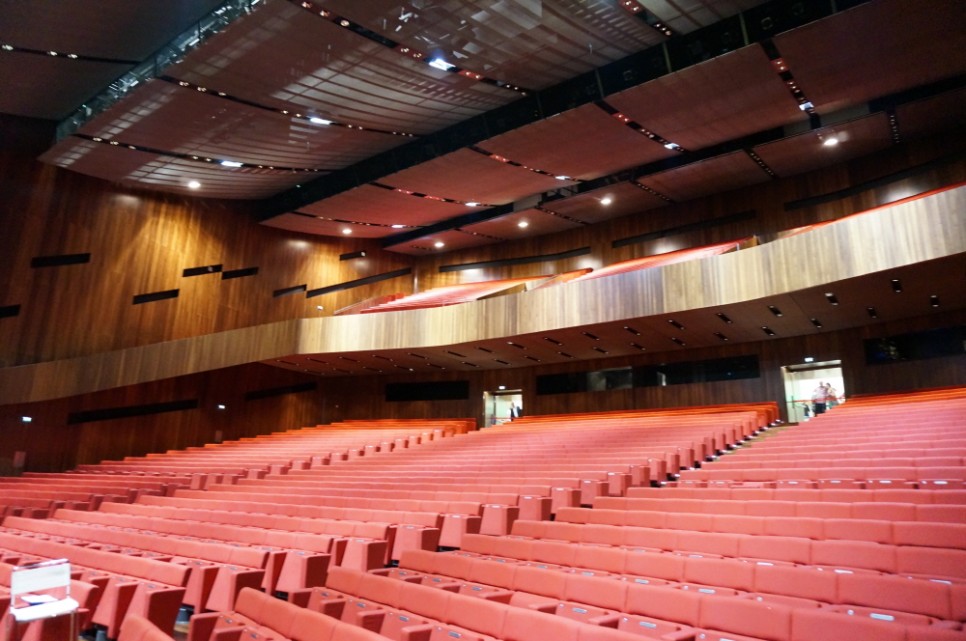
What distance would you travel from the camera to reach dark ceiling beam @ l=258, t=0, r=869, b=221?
4.37 m

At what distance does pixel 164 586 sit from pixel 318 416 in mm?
7039

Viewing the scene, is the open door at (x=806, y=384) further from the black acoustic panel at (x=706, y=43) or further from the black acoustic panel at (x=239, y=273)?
the black acoustic panel at (x=239, y=273)

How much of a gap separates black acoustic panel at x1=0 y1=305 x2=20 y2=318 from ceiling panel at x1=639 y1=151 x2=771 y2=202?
653 centimetres

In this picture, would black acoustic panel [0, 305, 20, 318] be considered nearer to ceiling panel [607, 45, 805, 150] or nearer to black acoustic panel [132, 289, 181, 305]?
black acoustic panel [132, 289, 181, 305]

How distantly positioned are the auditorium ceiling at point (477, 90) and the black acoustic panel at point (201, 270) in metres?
0.94

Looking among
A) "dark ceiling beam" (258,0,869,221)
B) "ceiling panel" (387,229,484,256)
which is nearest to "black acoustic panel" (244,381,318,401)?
"ceiling panel" (387,229,484,256)

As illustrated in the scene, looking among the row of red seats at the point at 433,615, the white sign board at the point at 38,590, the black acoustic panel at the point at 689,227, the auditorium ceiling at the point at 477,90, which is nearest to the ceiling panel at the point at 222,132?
the auditorium ceiling at the point at 477,90

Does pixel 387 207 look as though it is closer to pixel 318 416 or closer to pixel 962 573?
pixel 318 416

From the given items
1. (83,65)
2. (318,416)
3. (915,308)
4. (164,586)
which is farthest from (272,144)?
(915,308)

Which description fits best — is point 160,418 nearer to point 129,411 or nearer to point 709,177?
point 129,411

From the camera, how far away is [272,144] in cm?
621

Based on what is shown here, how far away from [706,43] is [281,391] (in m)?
6.60

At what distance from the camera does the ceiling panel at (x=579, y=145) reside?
5.63 m

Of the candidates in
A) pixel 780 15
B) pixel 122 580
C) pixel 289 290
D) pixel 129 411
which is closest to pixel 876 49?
pixel 780 15
